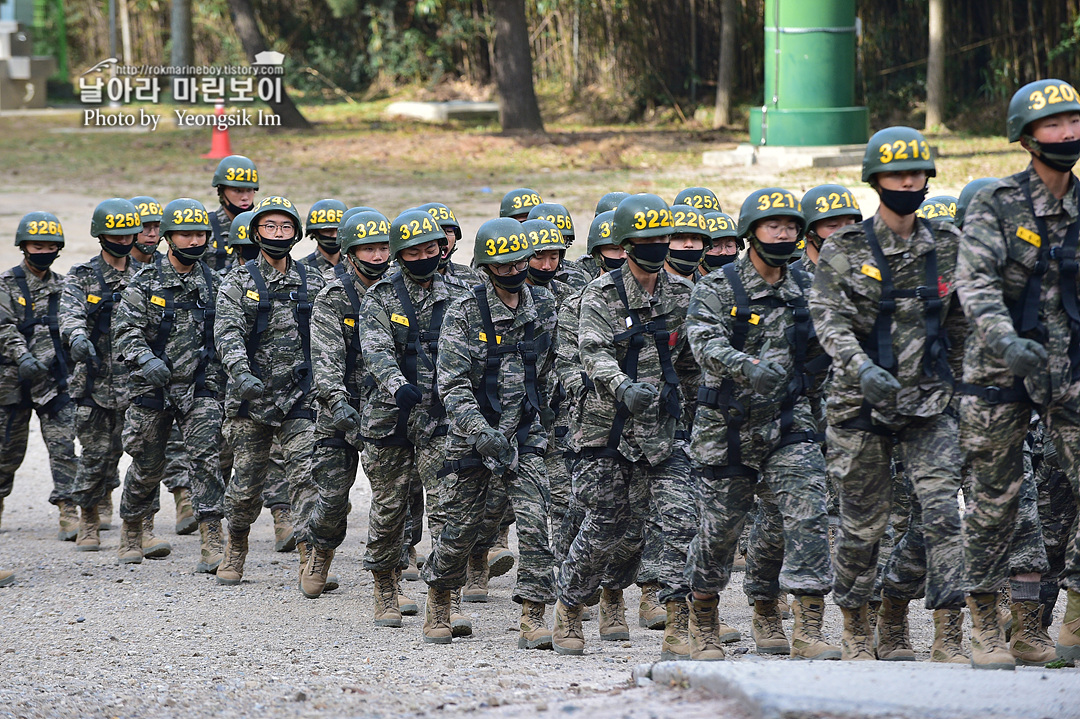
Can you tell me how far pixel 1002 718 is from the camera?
175 inches

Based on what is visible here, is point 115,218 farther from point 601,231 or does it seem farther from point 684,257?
point 684,257

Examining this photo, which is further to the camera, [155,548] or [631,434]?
[155,548]

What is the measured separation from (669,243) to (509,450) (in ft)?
4.48

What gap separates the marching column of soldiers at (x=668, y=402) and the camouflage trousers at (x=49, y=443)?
0.47 m

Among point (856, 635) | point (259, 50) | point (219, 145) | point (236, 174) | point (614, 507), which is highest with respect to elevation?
point (259, 50)

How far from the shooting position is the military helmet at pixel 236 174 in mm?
10555

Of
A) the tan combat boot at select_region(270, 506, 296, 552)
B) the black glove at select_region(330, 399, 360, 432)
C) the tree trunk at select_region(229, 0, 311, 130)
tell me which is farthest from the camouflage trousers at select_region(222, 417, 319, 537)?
the tree trunk at select_region(229, 0, 311, 130)

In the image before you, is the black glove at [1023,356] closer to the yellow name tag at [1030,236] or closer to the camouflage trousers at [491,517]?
the yellow name tag at [1030,236]

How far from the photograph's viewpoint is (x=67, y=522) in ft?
32.7

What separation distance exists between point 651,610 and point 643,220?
2212 mm

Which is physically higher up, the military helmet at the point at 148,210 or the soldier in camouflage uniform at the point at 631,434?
the military helmet at the point at 148,210

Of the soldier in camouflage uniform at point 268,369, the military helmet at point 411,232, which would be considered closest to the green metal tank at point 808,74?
the soldier in camouflage uniform at point 268,369

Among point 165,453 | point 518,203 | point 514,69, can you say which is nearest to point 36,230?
point 165,453

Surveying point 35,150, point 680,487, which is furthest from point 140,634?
point 35,150
